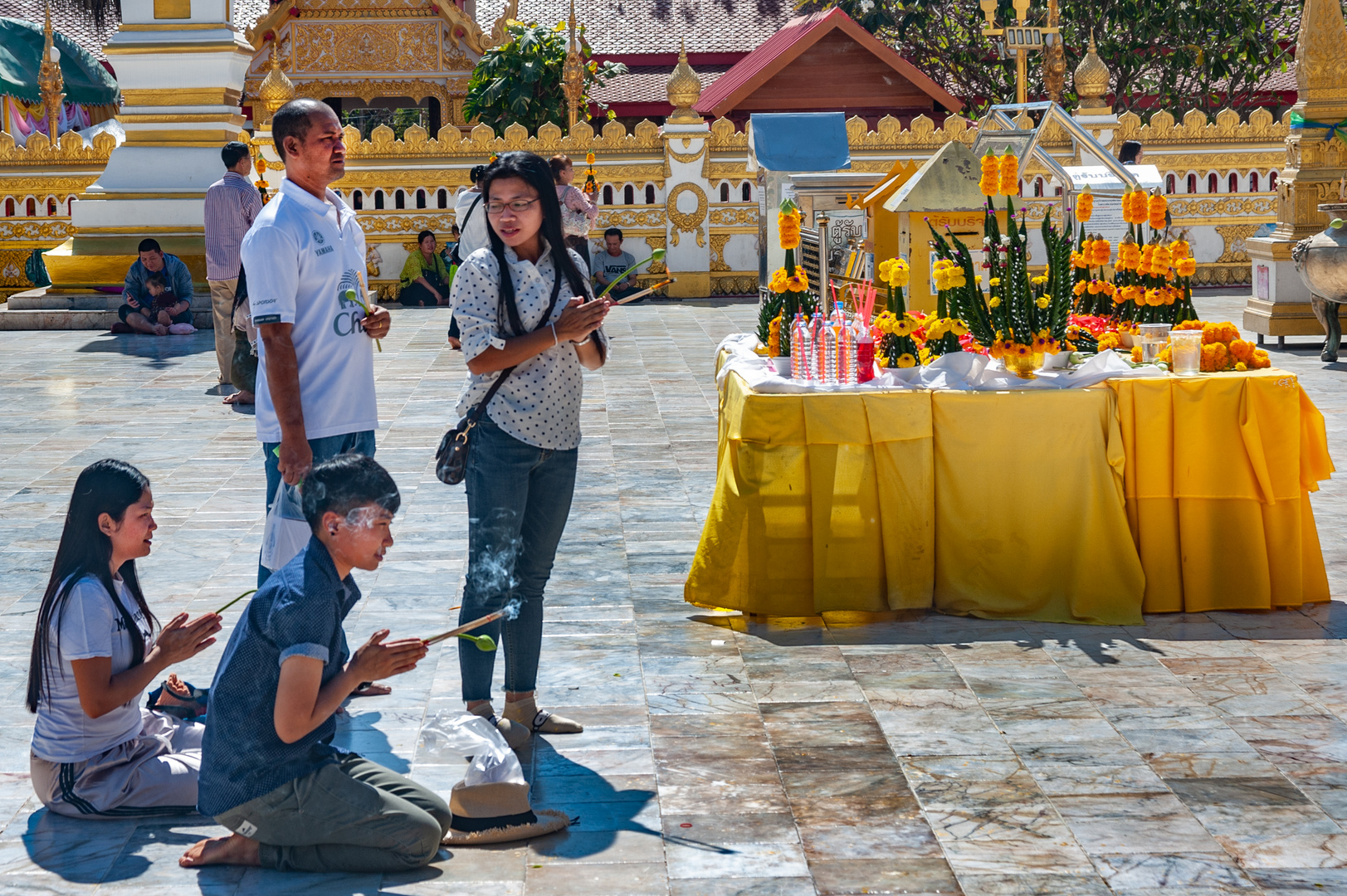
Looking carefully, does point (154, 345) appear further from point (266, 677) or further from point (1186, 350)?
point (266, 677)

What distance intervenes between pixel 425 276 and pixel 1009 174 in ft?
40.2

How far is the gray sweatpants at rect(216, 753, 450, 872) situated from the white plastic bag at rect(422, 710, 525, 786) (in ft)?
0.79

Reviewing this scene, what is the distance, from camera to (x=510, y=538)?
4.35 meters

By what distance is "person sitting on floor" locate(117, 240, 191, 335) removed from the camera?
1444cm

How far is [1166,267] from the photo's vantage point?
21.6 feet

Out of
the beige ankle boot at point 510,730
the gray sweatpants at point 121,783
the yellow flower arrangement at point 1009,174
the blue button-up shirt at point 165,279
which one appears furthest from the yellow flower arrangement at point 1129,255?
the blue button-up shirt at point 165,279

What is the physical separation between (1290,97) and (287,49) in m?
19.6

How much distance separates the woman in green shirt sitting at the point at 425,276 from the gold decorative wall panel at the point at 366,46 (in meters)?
11.1

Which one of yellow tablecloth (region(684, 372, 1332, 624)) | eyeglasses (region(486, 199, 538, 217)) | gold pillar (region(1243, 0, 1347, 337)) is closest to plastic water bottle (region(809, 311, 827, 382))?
yellow tablecloth (region(684, 372, 1332, 624))

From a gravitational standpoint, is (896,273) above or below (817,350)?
above

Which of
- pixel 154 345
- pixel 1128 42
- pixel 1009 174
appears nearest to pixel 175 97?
pixel 154 345

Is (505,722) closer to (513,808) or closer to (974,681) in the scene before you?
(513,808)

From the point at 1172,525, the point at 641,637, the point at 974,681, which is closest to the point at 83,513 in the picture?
the point at 641,637

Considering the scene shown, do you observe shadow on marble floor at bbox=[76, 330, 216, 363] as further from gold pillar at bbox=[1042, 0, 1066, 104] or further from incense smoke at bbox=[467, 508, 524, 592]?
gold pillar at bbox=[1042, 0, 1066, 104]
